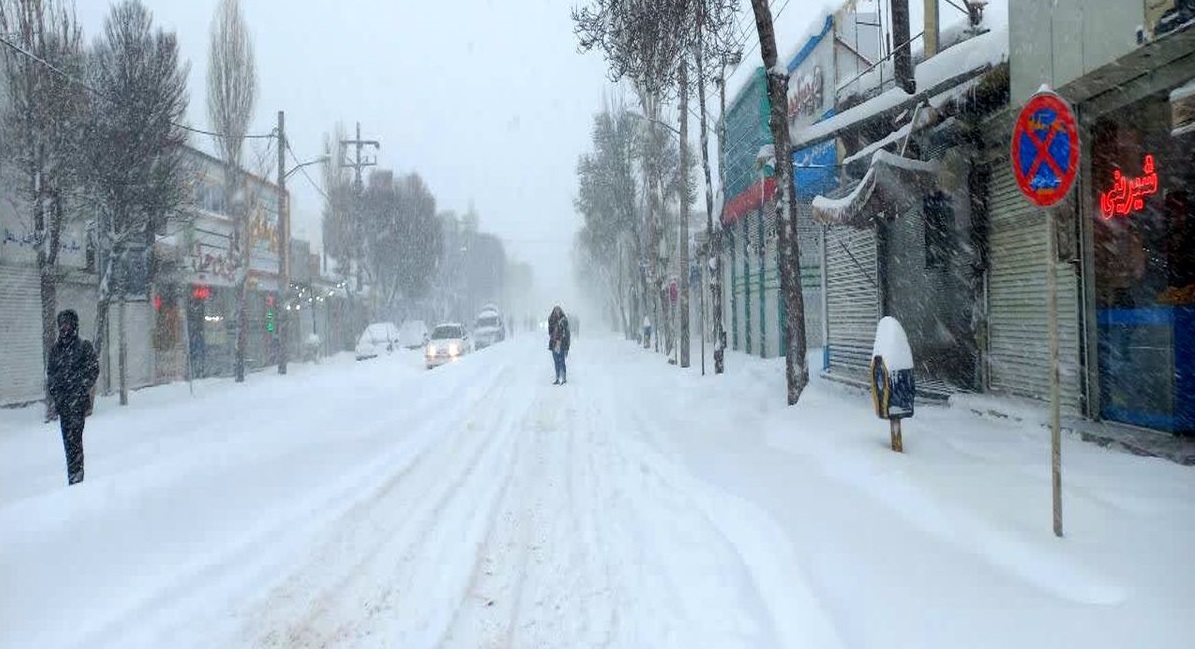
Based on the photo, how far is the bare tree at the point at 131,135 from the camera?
14.9 meters

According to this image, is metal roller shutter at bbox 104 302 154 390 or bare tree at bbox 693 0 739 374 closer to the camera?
bare tree at bbox 693 0 739 374

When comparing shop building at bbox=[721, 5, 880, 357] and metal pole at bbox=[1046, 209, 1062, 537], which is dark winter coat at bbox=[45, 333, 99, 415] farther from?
shop building at bbox=[721, 5, 880, 357]

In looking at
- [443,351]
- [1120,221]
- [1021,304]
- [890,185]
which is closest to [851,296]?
[890,185]

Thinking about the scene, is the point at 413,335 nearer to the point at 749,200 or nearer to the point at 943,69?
the point at 749,200

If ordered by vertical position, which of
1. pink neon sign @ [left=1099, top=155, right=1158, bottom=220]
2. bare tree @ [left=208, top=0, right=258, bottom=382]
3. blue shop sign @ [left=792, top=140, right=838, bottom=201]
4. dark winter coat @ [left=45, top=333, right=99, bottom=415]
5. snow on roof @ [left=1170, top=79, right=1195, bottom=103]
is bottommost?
dark winter coat @ [left=45, top=333, right=99, bottom=415]

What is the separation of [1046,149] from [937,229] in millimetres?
7927

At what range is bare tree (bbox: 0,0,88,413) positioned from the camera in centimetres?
1400

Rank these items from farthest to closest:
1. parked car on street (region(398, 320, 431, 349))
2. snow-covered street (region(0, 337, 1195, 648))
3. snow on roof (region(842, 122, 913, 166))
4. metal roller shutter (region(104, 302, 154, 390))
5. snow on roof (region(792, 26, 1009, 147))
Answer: parked car on street (region(398, 320, 431, 349))
metal roller shutter (region(104, 302, 154, 390))
snow on roof (region(842, 122, 913, 166))
snow on roof (region(792, 26, 1009, 147))
snow-covered street (region(0, 337, 1195, 648))

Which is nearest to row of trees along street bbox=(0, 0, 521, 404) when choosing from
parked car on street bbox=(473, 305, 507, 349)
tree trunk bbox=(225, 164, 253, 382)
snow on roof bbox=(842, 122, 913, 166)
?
tree trunk bbox=(225, 164, 253, 382)

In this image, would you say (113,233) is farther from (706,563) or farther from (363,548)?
(706,563)

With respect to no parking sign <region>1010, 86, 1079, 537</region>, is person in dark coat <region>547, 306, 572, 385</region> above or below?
below

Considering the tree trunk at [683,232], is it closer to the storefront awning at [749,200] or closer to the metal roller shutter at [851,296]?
the storefront awning at [749,200]

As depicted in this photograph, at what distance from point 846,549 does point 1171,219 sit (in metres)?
5.61

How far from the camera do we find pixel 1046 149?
4.64 meters
